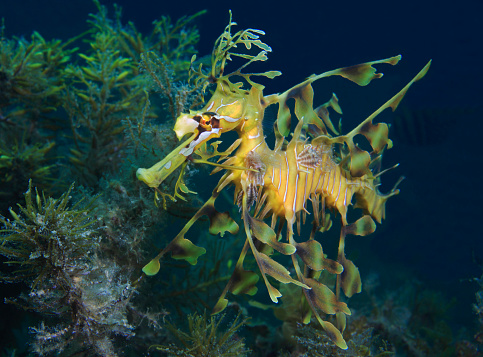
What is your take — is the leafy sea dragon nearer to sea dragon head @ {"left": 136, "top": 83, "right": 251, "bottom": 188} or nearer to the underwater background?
sea dragon head @ {"left": 136, "top": 83, "right": 251, "bottom": 188}

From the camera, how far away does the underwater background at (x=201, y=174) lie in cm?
183

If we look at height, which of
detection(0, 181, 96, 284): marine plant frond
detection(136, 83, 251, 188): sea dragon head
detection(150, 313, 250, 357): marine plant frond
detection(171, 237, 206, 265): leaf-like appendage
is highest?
detection(136, 83, 251, 188): sea dragon head

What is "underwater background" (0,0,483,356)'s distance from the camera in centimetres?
183

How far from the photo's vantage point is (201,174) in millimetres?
2270

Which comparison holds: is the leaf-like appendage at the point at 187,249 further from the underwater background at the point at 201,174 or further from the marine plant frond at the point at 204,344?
the marine plant frond at the point at 204,344

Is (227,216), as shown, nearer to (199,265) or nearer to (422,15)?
(199,265)

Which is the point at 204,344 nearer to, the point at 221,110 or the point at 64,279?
the point at 64,279

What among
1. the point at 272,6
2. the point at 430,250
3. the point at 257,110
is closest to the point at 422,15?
the point at 272,6

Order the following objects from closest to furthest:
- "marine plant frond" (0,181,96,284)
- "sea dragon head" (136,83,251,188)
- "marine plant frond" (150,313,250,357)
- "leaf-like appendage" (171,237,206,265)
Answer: "sea dragon head" (136,83,251,188) < "marine plant frond" (0,181,96,284) < "leaf-like appendage" (171,237,206,265) < "marine plant frond" (150,313,250,357)

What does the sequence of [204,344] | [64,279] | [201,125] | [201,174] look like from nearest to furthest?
[201,125] → [64,279] → [204,344] → [201,174]

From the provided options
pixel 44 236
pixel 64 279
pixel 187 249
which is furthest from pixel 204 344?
pixel 44 236

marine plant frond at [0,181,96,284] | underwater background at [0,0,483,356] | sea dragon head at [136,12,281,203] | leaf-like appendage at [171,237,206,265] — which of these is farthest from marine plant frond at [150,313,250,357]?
sea dragon head at [136,12,281,203]

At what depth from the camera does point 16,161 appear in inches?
99.3

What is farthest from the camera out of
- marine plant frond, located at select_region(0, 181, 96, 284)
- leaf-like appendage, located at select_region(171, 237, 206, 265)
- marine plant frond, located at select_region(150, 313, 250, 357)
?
marine plant frond, located at select_region(150, 313, 250, 357)
